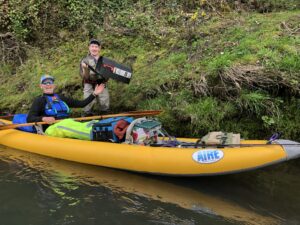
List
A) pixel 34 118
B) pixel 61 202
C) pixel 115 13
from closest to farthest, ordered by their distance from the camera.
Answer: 1. pixel 61 202
2. pixel 34 118
3. pixel 115 13

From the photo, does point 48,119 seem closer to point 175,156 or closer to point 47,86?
point 47,86

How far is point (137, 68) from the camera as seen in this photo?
7.71 m

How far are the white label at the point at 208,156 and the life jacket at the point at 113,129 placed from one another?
118cm

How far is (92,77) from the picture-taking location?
6875 millimetres

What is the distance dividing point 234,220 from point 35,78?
5930 mm

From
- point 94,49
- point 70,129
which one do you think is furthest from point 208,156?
point 94,49

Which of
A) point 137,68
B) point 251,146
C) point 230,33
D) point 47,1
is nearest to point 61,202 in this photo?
point 251,146

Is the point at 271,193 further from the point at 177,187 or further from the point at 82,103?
the point at 82,103

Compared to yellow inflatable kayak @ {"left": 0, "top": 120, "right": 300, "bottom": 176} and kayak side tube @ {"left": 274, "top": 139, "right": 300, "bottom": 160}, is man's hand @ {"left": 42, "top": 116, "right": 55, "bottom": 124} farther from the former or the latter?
kayak side tube @ {"left": 274, "top": 139, "right": 300, "bottom": 160}

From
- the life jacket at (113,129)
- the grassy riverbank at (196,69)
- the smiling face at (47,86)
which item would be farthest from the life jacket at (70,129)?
the grassy riverbank at (196,69)

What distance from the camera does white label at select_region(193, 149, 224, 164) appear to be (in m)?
4.64

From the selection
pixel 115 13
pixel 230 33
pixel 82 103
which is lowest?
pixel 82 103

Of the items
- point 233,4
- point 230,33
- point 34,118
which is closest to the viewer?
point 34,118

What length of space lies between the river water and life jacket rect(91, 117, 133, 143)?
438 mm
